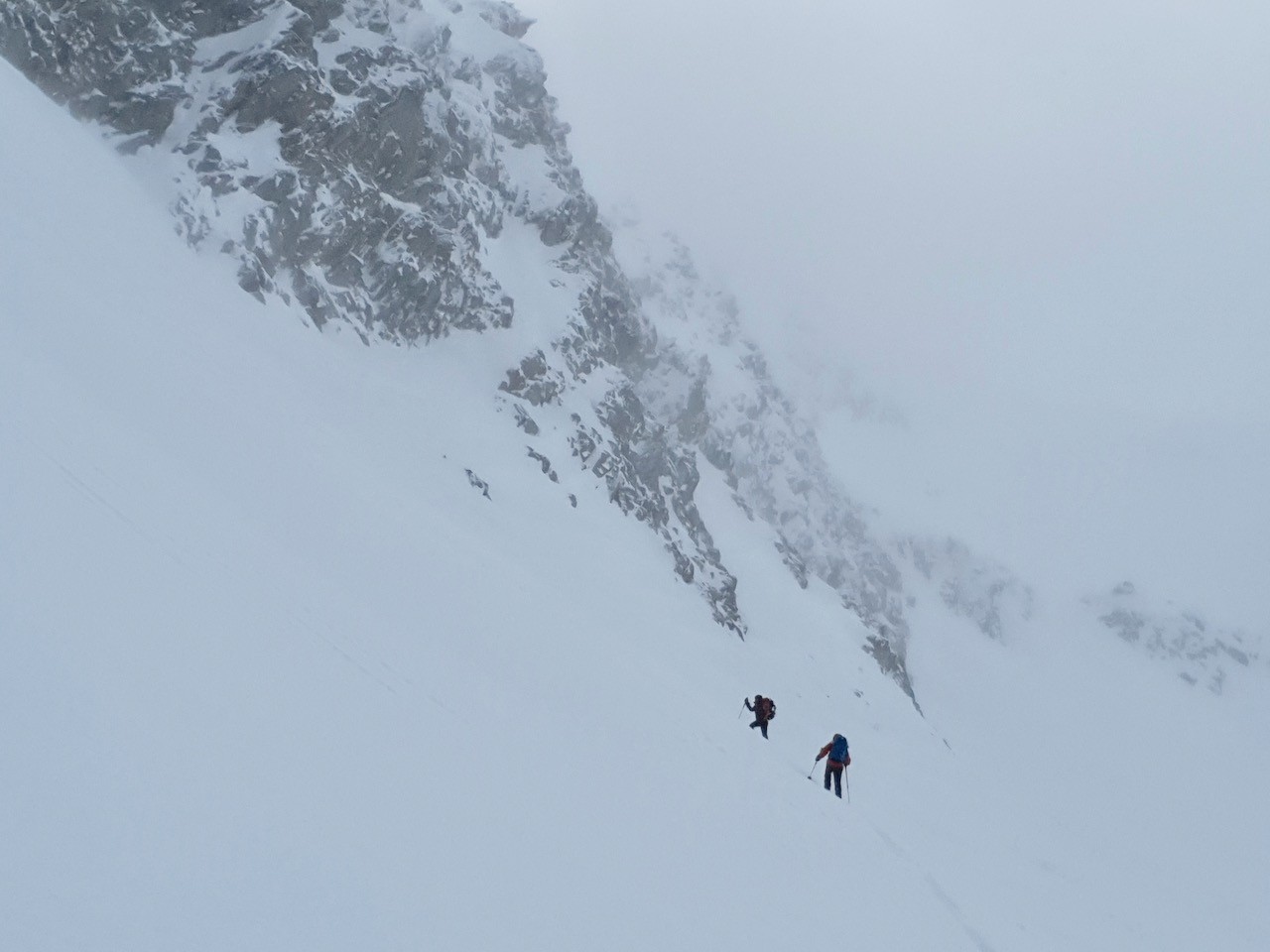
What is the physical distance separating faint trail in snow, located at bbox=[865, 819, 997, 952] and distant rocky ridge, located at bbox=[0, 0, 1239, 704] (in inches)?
960

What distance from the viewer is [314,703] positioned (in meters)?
8.35

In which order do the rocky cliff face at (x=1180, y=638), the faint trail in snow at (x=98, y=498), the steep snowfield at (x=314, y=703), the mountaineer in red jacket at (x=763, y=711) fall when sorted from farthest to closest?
the rocky cliff face at (x=1180, y=638)
the mountaineer in red jacket at (x=763, y=711)
the faint trail in snow at (x=98, y=498)
the steep snowfield at (x=314, y=703)

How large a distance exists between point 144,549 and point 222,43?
1572 inches

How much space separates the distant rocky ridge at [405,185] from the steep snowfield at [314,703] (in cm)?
375

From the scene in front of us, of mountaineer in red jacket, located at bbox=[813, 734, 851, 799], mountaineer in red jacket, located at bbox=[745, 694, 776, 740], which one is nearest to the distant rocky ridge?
mountaineer in red jacket, located at bbox=[745, 694, 776, 740]

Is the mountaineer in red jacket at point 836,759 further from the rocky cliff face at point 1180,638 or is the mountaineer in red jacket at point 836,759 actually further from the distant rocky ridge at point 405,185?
the rocky cliff face at point 1180,638

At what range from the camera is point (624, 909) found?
301 inches

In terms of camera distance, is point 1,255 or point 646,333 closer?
point 1,255

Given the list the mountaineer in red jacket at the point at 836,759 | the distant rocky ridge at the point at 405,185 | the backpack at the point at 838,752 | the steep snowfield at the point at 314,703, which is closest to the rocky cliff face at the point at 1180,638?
the distant rocky ridge at the point at 405,185

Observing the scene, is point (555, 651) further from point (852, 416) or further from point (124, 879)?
point (852, 416)

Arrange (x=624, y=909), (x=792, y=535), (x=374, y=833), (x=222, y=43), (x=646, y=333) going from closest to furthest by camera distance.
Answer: (x=374, y=833), (x=624, y=909), (x=222, y=43), (x=646, y=333), (x=792, y=535)

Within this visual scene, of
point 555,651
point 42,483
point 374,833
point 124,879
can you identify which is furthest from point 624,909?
point 555,651

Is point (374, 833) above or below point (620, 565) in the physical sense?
below

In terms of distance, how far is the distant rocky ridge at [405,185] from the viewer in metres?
37.0
